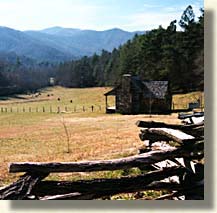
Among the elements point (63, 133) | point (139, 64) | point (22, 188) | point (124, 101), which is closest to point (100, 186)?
point (22, 188)

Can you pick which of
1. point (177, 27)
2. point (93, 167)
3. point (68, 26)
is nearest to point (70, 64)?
point (68, 26)

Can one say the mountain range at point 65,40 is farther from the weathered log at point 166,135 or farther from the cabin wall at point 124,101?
Result: the cabin wall at point 124,101

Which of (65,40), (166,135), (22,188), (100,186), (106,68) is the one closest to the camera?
(22,188)

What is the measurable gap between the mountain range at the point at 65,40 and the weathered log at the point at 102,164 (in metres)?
1.02

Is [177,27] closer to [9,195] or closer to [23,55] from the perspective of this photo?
[23,55]

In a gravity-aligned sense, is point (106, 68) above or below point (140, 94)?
above

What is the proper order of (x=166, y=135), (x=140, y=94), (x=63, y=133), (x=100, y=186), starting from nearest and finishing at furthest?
(x=100, y=186) < (x=166, y=135) < (x=63, y=133) < (x=140, y=94)

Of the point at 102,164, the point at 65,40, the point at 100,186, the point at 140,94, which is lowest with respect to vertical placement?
the point at 100,186

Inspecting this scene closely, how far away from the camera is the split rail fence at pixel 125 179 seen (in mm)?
2715

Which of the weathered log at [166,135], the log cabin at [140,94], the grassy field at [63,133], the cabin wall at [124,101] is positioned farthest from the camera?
the cabin wall at [124,101]

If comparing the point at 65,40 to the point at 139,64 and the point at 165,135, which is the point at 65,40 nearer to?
the point at 139,64

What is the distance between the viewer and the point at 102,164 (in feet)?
9.13

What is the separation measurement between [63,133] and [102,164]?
7.55 ft

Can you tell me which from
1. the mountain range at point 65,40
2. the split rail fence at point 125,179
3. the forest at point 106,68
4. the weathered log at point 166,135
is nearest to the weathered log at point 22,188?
the split rail fence at point 125,179
